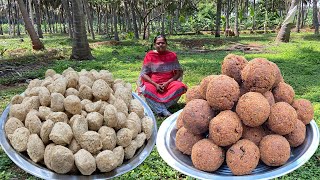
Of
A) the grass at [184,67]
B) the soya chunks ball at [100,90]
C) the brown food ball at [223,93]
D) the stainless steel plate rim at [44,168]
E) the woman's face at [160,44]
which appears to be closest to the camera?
the brown food ball at [223,93]

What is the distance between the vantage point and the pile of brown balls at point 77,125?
6.59 feet

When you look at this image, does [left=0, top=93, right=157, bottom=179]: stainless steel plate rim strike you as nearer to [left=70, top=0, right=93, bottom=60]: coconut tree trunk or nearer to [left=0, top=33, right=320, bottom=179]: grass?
[left=0, top=33, right=320, bottom=179]: grass

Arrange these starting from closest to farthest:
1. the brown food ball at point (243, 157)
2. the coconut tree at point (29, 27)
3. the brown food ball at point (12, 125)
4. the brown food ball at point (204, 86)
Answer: the brown food ball at point (243, 157) → the brown food ball at point (204, 86) → the brown food ball at point (12, 125) → the coconut tree at point (29, 27)

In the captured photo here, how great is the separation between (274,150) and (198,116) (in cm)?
45

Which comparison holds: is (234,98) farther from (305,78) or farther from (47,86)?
(305,78)

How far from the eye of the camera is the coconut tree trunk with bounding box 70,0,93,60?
32.8 feet

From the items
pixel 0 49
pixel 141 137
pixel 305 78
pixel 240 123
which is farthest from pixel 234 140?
pixel 0 49

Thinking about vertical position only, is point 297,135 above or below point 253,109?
below

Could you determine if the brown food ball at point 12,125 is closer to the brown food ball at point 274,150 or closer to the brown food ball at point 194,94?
the brown food ball at point 194,94

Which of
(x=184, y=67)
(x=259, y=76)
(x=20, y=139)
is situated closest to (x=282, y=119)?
(x=259, y=76)

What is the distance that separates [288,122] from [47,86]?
1665 millimetres

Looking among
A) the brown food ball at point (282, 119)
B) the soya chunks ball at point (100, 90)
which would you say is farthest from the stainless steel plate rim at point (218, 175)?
the soya chunks ball at point (100, 90)

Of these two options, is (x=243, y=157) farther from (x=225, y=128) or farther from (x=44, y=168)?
(x=44, y=168)

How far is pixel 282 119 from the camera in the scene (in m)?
1.85
